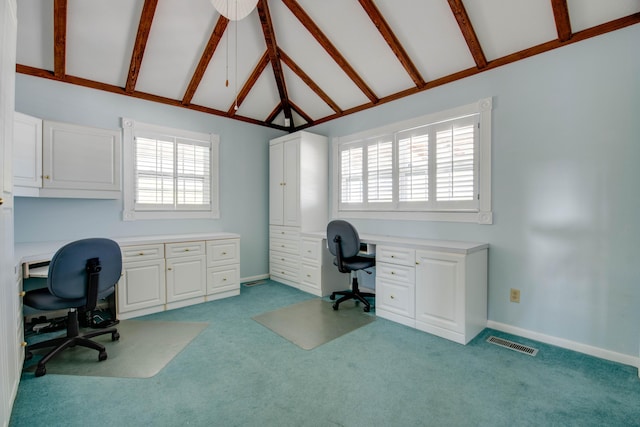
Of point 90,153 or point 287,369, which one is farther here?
point 90,153

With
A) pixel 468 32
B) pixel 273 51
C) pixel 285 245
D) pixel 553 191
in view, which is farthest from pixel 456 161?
pixel 285 245

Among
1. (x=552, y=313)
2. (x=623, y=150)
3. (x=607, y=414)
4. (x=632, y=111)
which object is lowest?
(x=607, y=414)

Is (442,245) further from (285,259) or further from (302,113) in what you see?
(302,113)

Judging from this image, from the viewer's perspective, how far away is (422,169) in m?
3.65

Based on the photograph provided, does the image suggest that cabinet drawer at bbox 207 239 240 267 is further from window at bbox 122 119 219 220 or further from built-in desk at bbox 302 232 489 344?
built-in desk at bbox 302 232 489 344

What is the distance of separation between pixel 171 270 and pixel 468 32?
4.06 m

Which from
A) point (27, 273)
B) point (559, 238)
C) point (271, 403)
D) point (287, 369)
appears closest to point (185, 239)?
point (27, 273)

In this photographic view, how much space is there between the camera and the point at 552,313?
2736 millimetres

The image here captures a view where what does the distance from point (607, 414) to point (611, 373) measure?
641 millimetres

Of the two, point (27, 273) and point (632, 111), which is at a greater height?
point (632, 111)

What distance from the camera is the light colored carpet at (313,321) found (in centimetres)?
286

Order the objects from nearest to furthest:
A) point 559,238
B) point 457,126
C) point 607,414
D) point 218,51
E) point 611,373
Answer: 1. point 607,414
2. point 611,373
3. point 559,238
4. point 457,126
5. point 218,51

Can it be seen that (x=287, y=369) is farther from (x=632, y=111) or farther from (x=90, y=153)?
(x=632, y=111)

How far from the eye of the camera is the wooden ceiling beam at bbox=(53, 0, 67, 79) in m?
2.78
